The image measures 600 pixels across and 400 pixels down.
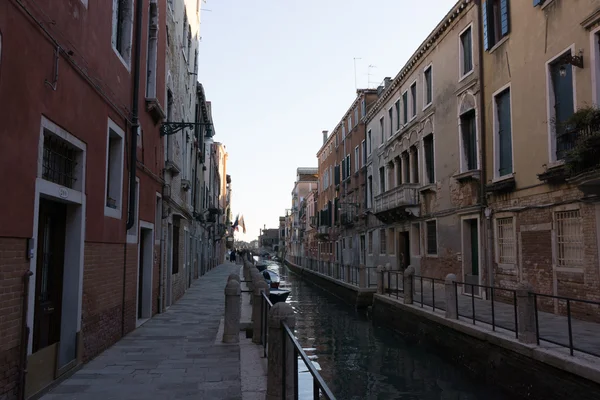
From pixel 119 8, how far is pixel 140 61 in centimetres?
119

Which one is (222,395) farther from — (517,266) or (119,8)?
(517,266)

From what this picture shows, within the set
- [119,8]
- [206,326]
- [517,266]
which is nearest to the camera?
[119,8]

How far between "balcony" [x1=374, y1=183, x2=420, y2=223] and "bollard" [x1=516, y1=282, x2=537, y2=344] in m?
11.9

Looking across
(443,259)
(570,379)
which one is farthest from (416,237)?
(570,379)

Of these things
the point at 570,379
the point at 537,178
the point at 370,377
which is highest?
the point at 537,178

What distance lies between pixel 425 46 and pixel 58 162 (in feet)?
53.3

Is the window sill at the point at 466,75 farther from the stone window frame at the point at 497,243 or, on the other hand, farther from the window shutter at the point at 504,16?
the stone window frame at the point at 497,243

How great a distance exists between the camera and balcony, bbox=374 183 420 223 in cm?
1998

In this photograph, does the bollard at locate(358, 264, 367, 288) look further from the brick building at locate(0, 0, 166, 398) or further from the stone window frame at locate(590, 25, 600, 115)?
the stone window frame at locate(590, 25, 600, 115)

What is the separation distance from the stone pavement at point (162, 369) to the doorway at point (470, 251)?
881cm

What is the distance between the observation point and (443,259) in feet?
Answer: 57.0

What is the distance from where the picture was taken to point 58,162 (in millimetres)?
6074

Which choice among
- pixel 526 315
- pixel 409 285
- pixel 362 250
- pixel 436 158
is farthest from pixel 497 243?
pixel 362 250

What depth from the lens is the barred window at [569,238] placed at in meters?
10.4
